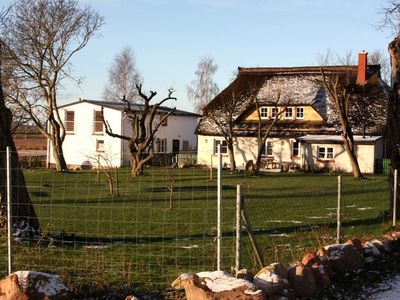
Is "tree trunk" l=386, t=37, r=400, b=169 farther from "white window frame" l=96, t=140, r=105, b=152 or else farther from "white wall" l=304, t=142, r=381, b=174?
"white window frame" l=96, t=140, r=105, b=152

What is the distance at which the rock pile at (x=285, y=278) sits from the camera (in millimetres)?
5766

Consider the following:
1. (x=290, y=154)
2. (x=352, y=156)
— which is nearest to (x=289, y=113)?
(x=290, y=154)

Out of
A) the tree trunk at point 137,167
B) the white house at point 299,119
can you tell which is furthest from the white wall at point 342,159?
the tree trunk at point 137,167

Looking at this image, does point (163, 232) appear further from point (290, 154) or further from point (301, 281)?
point (290, 154)

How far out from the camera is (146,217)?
53.7ft

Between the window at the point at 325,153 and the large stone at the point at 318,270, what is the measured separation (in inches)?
1416

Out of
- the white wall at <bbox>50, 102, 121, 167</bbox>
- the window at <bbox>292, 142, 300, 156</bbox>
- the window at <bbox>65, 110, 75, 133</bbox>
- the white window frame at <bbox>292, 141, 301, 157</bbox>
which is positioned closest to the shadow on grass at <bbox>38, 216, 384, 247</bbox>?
the white window frame at <bbox>292, 141, 301, 157</bbox>

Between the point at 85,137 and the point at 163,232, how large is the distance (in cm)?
3996

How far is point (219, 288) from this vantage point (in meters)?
5.77

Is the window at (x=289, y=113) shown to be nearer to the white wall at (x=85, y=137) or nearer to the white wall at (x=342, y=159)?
the white wall at (x=342, y=159)

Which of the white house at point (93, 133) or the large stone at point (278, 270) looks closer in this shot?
the large stone at point (278, 270)

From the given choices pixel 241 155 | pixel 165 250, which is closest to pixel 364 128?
pixel 241 155

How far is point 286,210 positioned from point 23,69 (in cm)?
2983

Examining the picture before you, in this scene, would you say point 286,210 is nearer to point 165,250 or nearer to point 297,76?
point 165,250
